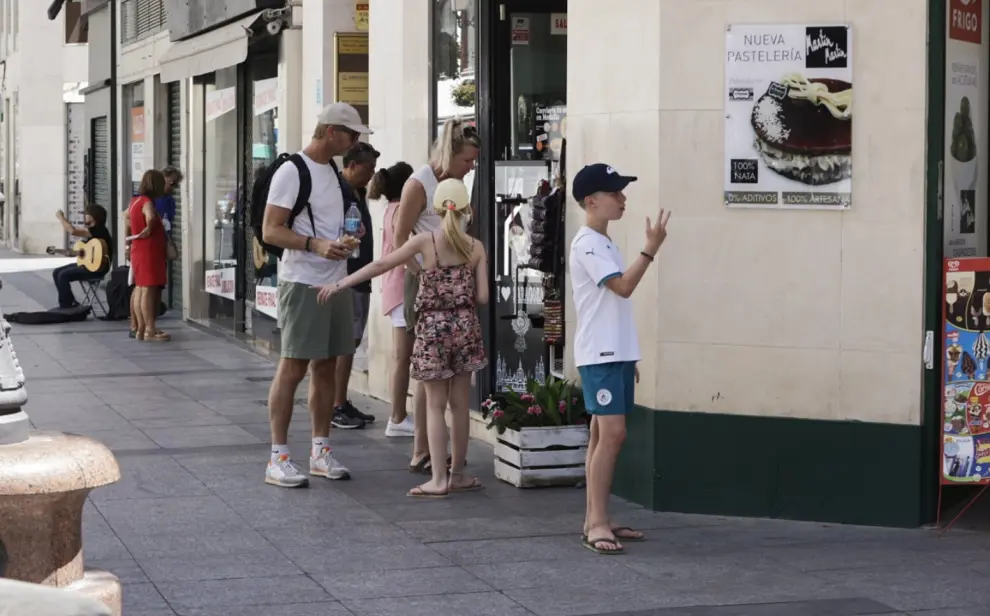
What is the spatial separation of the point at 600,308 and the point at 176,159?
13.6m

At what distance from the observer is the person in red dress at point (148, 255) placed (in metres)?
16.5

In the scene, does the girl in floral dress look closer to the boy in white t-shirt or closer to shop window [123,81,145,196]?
the boy in white t-shirt

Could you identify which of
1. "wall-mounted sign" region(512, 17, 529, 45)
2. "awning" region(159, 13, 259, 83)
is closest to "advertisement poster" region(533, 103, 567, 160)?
"wall-mounted sign" region(512, 17, 529, 45)

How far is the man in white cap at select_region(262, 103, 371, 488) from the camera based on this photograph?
8297 millimetres

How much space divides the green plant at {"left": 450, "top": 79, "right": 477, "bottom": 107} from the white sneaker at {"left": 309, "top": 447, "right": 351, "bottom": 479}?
8.87 ft

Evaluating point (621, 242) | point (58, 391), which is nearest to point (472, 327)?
point (621, 242)

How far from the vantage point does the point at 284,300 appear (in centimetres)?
847

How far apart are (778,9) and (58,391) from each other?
7021 mm

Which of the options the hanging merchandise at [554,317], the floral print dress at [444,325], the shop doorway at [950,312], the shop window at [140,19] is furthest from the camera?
the shop window at [140,19]

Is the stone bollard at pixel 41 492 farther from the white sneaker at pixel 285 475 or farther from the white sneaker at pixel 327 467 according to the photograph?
the white sneaker at pixel 327 467

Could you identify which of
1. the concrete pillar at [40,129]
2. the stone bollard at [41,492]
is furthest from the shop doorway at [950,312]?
the concrete pillar at [40,129]

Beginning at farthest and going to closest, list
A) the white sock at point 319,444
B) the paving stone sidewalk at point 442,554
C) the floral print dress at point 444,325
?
1. the white sock at point 319,444
2. the floral print dress at point 444,325
3. the paving stone sidewalk at point 442,554

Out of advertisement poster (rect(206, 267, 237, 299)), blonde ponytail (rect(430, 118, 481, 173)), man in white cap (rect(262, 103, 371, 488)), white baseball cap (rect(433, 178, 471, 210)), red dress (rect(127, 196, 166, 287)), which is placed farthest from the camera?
advertisement poster (rect(206, 267, 237, 299))

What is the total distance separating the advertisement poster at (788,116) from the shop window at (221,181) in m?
9.76
